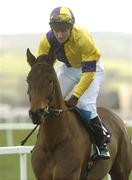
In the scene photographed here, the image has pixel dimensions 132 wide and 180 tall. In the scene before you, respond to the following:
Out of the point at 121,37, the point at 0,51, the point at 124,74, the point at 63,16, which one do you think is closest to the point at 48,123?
the point at 63,16

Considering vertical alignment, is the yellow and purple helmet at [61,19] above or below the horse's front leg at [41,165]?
above

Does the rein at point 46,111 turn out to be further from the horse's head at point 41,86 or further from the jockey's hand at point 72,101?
the jockey's hand at point 72,101

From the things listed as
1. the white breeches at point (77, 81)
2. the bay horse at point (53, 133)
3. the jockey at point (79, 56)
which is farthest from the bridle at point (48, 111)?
the white breeches at point (77, 81)

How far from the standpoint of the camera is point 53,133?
20.2 ft

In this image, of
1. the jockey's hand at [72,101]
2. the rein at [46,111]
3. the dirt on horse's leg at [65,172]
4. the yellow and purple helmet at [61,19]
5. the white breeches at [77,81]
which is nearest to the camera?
the rein at [46,111]

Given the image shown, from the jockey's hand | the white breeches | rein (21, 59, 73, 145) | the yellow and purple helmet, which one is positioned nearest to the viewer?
rein (21, 59, 73, 145)

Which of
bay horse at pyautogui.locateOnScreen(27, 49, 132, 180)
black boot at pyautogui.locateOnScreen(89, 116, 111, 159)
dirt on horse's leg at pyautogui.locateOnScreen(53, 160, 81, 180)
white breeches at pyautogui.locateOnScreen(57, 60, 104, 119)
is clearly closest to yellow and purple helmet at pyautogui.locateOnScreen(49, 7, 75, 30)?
bay horse at pyautogui.locateOnScreen(27, 49, 132, 180)

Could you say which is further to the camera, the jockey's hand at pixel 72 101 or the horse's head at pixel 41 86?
the jockey's hand at pixel 72 101

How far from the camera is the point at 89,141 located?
6602mm

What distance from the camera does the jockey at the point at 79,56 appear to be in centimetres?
626

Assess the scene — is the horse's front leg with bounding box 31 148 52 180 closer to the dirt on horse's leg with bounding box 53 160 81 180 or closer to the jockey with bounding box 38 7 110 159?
the dirt on horse's leg with bounding box 53 160 81 180

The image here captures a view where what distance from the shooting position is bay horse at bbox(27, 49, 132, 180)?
18.7 feet

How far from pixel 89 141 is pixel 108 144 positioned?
483 mm

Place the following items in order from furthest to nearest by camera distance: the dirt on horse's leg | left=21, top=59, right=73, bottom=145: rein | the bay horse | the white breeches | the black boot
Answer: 1. the white breeches
2. the black boot
3. the dirt on horse's leg
4. the bay horse
5. left=21, top=59, right=73, bottom=145: rein
